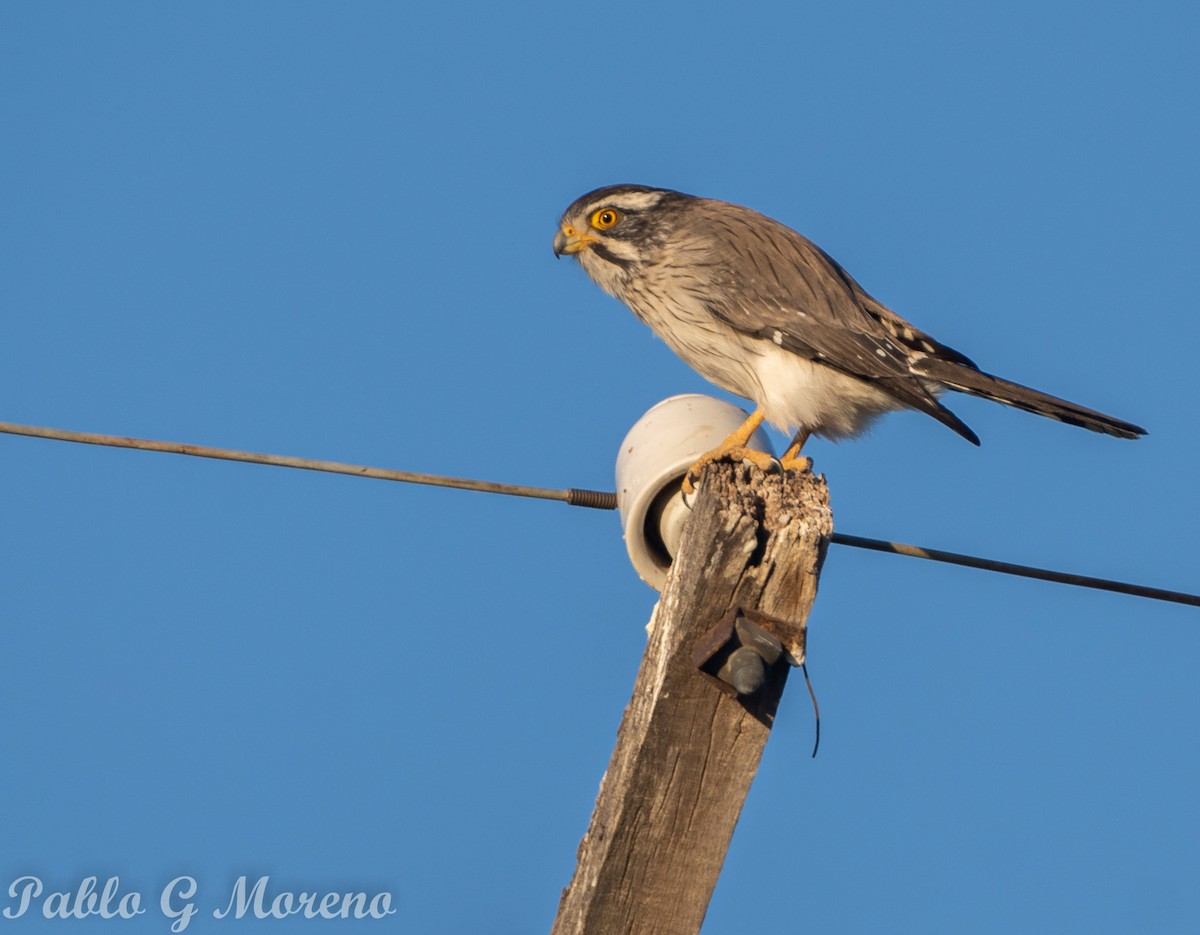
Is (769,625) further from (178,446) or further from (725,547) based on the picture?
(178,446)

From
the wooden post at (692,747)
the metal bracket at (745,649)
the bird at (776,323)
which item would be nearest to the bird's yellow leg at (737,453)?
the wooden post at (692,747)

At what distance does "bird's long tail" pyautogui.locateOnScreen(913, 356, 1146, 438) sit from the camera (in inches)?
199

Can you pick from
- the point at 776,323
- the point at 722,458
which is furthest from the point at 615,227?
the point at 722,458

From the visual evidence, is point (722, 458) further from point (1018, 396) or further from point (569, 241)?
point (569, 241)

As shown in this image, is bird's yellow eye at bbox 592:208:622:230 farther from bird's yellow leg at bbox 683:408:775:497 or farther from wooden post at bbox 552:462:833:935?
wooden post at bbox 552:462:833:935

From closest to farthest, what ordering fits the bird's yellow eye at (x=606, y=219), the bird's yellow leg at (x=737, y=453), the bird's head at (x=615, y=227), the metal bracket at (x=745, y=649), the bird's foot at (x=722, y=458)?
the metal bracket at (x=745, y=649) < the bird's foot at (x=722, y=458) < the bird's yellow leg at (x=737, y=453) < the bird's head at (x=615, y=227) < the bird's yellow eye at (x=606, y=219)

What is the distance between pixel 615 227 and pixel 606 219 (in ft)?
0.21

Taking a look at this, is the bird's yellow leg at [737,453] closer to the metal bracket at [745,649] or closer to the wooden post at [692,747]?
the wooden post at [692,747]

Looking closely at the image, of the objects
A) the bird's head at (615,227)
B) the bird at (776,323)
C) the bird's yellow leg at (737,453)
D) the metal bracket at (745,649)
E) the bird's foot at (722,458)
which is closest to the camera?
the metal bracket at (745,649)

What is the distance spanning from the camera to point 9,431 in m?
4.06

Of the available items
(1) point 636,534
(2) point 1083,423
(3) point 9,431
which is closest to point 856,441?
(2) point 1083,423

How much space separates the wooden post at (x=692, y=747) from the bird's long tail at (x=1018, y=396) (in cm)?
239

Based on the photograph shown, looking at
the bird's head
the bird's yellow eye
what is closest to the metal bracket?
the bird's head

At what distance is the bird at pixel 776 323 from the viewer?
17.9 feet
